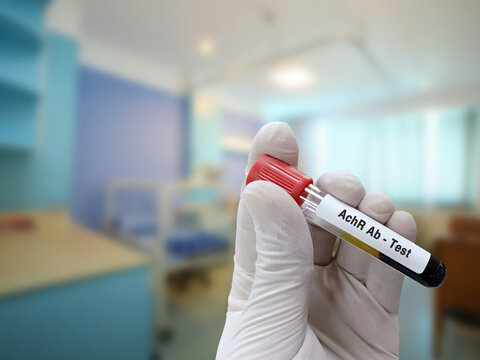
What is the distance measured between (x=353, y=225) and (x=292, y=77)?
6.63ft

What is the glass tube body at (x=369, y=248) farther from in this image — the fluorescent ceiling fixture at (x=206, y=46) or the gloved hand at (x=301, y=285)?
the fluorescent ceiling fixture at (x=206, y=46)

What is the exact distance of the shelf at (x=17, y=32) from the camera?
738 mm

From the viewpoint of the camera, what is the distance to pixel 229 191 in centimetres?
126

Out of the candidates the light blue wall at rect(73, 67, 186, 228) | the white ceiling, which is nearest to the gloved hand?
the white ceiling

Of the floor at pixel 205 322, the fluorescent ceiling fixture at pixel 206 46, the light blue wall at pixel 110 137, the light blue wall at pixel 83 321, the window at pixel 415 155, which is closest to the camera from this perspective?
the light blue wall at pixel 83 321

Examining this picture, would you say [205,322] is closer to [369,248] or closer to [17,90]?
[369,248]

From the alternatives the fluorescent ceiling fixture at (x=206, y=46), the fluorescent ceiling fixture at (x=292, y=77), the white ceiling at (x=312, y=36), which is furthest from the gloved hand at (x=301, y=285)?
the fluorescent ceiling fixture at (x=292, y=77)

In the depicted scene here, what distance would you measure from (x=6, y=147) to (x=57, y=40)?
27.9 inches

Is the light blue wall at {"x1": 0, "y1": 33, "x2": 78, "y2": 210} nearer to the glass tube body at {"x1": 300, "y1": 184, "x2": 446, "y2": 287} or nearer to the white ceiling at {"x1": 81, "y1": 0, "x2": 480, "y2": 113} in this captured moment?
the white ceiling at {"x1": 81, "y1": 0, "x2": 480, "y2": 113}

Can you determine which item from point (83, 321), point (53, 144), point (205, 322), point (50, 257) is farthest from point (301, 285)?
point (53, 144)

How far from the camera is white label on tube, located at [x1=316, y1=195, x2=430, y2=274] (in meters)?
0.20

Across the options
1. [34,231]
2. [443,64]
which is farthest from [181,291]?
[443,64]

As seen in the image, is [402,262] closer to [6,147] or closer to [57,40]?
[6,147]

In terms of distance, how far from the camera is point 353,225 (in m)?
0.21
